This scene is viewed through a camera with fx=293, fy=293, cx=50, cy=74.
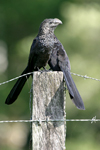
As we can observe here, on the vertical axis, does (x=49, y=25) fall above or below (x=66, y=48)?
below

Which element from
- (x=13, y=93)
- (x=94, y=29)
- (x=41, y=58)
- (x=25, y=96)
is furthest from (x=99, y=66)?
(x=13, y=93)

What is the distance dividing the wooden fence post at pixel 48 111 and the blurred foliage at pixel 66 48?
5.62 metres

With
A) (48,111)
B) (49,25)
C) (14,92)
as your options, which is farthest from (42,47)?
(48,111)

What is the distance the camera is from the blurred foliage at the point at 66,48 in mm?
8076

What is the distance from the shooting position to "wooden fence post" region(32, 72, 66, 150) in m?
1.97

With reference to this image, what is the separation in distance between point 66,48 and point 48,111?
639 centimetres

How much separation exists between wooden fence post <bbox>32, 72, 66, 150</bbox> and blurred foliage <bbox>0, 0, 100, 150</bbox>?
5.62 meters

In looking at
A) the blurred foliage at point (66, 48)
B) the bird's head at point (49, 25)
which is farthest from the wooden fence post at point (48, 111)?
the blurred foliage at point (66, 48)

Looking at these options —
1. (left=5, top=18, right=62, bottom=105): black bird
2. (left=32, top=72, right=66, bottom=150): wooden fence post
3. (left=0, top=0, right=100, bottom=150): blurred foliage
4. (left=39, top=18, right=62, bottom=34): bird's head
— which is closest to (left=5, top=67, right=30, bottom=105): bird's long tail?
(left=5, top=18, right=62, bottom=105): black bird

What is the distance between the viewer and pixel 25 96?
8875 mm

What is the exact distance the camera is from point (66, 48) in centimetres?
831

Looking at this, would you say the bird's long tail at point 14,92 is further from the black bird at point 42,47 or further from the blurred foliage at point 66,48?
the blurred foliage at point 66,48

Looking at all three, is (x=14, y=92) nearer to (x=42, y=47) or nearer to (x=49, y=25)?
(x=42, y=47)

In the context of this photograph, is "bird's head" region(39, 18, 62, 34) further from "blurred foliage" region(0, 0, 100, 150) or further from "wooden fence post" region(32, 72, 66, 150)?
"blurred foliage" region(0, 0, 100, 150)
